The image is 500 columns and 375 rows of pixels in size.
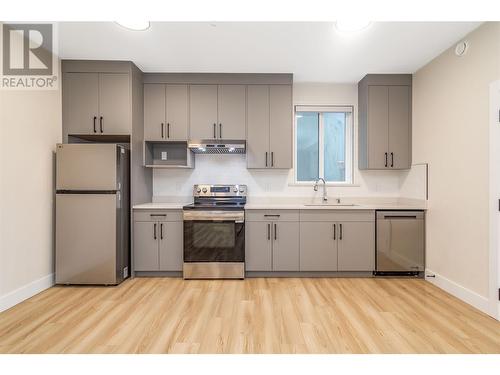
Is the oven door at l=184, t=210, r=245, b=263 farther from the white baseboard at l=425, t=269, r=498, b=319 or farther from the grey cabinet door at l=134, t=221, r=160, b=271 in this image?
the white baseboard at l=425, t=269, r=498, b=319

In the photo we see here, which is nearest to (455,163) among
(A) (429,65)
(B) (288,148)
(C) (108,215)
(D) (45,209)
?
(A) (429,65)

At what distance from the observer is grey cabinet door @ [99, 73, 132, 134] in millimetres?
3174

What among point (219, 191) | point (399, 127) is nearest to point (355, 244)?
point (399, 127)

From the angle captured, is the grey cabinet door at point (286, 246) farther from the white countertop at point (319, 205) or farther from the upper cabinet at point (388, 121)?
the upper cabinet at point (388, 121)

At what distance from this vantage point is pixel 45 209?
2.87 metres

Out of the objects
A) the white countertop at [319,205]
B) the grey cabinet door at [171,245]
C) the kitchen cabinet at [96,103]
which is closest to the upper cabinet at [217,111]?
the kitchen cabinet at [96,103]

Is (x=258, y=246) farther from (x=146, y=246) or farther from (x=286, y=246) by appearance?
(x=146, y=246)

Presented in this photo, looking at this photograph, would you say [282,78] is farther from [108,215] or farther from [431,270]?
[431,270]

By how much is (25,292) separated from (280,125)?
11.0 ft

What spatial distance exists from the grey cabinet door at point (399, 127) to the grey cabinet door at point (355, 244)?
0.99 m

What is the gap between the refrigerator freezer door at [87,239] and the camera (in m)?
2.91

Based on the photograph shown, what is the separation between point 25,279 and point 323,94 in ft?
13.8

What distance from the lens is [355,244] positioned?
127 inches

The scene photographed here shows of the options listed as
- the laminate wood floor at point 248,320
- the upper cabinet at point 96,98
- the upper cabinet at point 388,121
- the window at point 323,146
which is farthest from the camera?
the window at point 323,146
